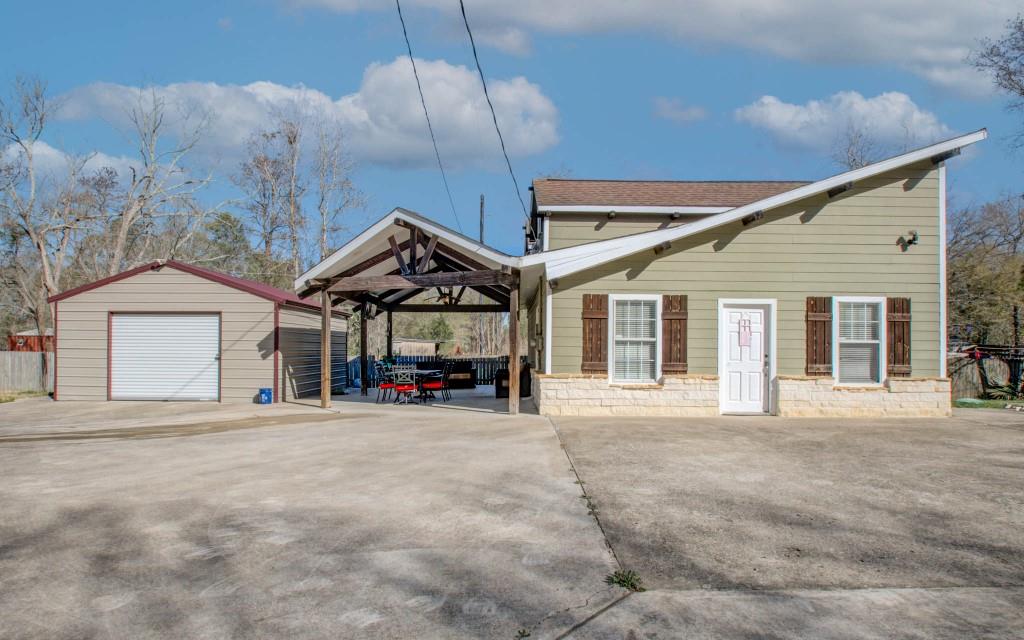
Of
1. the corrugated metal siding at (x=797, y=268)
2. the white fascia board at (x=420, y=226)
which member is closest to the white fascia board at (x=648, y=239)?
the corrugated metal siding at (x=797, y=268)

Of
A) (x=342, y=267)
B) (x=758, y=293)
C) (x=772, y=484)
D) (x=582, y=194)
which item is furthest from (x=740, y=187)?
(x=772, y=484)

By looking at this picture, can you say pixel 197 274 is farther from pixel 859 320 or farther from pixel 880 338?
pixel 880 338

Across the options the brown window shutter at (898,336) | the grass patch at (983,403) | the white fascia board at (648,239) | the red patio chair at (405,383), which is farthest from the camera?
the red patio chair at (405,383)

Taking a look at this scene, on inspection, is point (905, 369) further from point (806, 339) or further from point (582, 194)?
point (582, 194)

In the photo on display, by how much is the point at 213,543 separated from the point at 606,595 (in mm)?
2580

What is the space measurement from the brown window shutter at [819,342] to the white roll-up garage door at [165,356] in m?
12.1

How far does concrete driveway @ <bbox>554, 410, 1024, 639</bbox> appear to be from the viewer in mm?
3127

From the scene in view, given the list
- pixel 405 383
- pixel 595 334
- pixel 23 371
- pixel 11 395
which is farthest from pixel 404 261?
pixel 23 371

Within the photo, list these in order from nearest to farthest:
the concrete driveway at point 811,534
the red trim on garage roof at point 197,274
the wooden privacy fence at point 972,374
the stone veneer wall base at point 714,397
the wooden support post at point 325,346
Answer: the concrete driveway at point 811,534
the stone veneer wall base at point 714,397
the wooden support post at point 325,346
the red trim on garage roof at point 197,274
the wooden privacy fence at point 972,374

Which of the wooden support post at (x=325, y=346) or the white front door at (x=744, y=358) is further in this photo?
the wooden support post at (x=325, y=346)

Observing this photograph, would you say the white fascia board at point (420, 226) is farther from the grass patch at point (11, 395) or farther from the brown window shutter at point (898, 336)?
the grass patch at point (11, 395)

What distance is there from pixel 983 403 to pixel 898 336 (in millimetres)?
4675

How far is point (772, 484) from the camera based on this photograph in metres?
5.91

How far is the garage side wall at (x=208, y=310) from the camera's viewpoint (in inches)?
569
